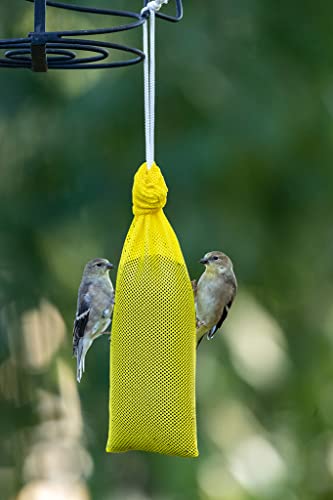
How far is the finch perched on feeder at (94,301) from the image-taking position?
2.30m

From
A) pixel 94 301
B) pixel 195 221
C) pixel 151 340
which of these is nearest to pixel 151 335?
pixel 151 340

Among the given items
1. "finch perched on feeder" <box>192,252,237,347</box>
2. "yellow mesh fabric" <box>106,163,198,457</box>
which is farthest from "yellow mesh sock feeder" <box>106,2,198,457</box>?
"finch perched on feeder" <box>192,252,237,347</box>

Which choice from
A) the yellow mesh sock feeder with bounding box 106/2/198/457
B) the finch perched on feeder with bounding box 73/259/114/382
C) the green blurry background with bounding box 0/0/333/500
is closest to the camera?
the yellow mesh sock feeder with bounding box 106/2/198/457

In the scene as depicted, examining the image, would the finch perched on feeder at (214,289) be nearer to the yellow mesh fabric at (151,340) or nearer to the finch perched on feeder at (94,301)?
the yellow mesh fabric at (151,340)

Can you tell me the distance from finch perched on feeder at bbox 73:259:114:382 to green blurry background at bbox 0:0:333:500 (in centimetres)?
361

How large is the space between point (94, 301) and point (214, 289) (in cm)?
29

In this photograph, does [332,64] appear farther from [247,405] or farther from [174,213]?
[247,405]

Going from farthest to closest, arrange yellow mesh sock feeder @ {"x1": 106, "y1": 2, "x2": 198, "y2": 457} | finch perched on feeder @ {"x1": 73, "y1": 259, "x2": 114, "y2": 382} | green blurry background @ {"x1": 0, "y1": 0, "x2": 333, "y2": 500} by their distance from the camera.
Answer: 1. green blurry background @ {"x1": 0, "y1": 0, "x2": 333, "y2": 500}
2. finch perched on feeder @ {"x1": 73, "y1": 259, "x2": 114, "y2": 382}
3. yellow mesh sock feeder @ {"x1": 106, "y1": 2, "x2": 198, "y2": 457}

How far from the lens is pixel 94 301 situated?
2303mm

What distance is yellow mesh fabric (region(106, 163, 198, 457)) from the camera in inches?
86.6

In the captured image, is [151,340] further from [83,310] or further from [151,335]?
[83,310]

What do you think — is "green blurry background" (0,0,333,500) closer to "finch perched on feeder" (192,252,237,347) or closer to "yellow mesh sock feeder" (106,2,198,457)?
"finch perched on feeder" (192,252,237,347)

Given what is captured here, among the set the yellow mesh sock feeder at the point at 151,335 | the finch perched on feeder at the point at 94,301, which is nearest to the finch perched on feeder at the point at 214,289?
the yellow mesh sock feeder at the point at 151,335

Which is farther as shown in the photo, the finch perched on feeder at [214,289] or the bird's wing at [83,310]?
the finch perched on feeder at [214,289]
